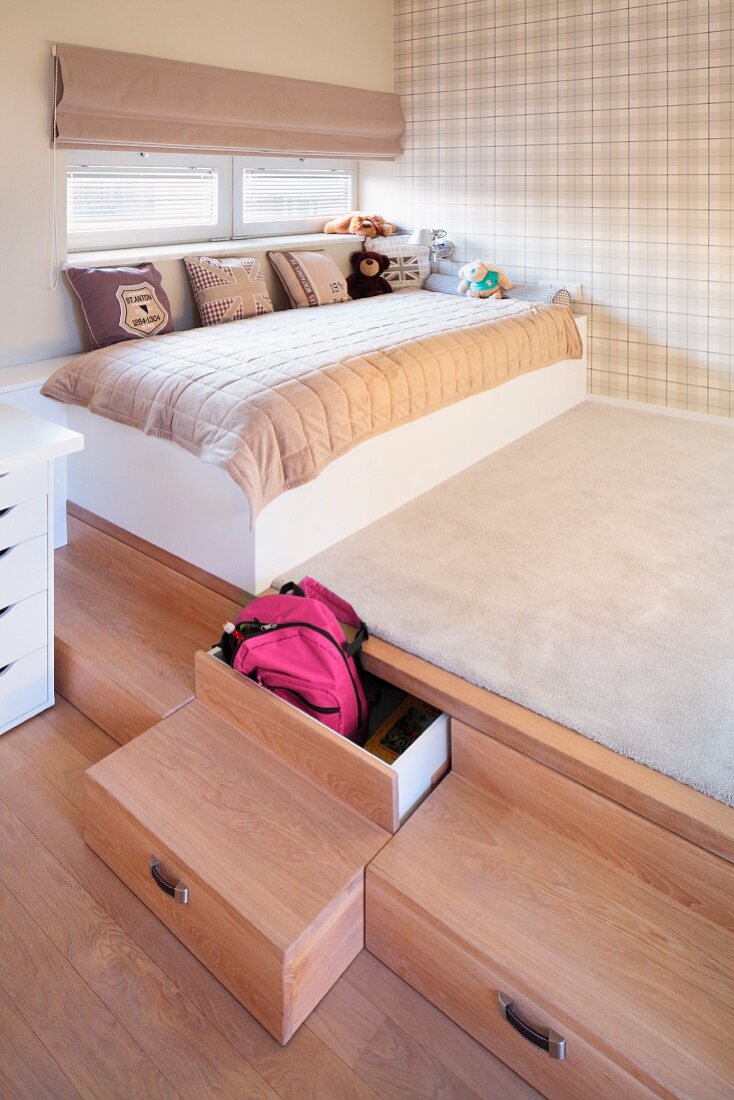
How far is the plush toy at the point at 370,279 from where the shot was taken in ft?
12.9

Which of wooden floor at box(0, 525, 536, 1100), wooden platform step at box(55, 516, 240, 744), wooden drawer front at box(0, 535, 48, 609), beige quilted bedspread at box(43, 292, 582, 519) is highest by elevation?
beige quilted bedspread at box(43, 292, 582, 519)

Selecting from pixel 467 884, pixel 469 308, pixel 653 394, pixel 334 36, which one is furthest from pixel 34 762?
pixel 334 36

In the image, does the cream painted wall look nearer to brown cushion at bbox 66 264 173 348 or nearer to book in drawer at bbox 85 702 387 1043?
brown cushion at bbox 66 264 173 348

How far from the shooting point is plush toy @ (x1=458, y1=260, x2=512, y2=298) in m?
3.85

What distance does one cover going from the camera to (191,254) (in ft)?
10.6

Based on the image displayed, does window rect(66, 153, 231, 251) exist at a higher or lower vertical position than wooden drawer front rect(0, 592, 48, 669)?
higher

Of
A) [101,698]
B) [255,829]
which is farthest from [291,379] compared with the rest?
[255,829]

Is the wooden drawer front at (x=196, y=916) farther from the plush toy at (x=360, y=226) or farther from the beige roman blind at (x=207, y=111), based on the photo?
the plush toy at (x=360, y=226)

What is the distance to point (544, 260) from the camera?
3.96 meters

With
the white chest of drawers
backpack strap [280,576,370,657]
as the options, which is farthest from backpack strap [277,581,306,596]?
the white chest of drawers

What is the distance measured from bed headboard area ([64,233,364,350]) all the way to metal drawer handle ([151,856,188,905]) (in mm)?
2161

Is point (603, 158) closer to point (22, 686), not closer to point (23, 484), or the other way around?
point (23, 484)

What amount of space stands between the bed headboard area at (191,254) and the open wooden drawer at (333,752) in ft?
6.01

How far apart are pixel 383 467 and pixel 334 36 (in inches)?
106
